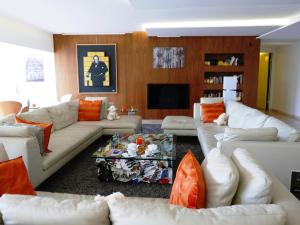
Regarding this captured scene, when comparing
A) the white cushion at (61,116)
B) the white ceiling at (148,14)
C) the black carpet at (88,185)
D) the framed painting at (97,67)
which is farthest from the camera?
the framed painting at (97,67)

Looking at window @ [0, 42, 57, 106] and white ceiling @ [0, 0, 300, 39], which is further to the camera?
Answer: window @ [0, 42, 57, 106]

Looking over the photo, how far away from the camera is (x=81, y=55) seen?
675cm

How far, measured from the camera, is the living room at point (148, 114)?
47.8 inches

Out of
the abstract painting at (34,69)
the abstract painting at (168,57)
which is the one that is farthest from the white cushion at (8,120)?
the abstract painting at (168,57)

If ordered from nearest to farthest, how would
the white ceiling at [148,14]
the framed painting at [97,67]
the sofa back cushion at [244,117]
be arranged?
the sofa back cushion at [244,117] < the white ceiling at [148,14] < the framed painting at [97,67]

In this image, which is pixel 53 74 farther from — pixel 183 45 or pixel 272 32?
pixel 272 32

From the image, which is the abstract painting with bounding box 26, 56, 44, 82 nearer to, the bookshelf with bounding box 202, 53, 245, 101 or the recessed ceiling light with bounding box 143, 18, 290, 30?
the recessed ceiling light with bounding box 143, 18, 290, 30

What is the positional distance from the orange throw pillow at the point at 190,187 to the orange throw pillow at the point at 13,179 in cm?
99

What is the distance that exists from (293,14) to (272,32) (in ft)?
3.65

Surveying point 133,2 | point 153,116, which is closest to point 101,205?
point 133,2

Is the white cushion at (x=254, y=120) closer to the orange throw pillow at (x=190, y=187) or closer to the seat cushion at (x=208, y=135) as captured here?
the seat cushion at (x=208, y=135)

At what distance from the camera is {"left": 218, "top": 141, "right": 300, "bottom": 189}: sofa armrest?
7.91 feet

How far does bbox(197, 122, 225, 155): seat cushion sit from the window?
476cm

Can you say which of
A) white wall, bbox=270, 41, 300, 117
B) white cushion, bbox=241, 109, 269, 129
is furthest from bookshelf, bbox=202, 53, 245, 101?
white cushion, bbox=241, 109, 269, 129
